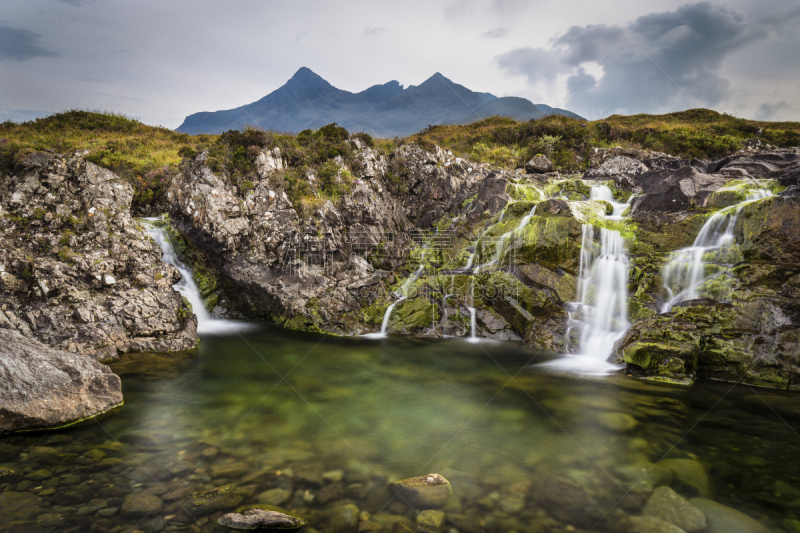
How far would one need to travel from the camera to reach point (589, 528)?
4.85 m

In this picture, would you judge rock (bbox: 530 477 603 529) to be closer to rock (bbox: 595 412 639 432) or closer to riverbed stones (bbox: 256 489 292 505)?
rock (bbox: 595 412 639 432)

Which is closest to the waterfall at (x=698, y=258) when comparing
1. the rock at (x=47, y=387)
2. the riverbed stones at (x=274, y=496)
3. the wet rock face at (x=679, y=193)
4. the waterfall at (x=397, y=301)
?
the wet rock face at (x=679, y=193)

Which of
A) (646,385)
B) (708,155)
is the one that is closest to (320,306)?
(646,385)

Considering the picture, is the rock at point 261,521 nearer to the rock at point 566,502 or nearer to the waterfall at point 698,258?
the rock at point 566,502

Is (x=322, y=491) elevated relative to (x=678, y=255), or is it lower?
lower

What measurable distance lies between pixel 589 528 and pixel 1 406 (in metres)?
9.60

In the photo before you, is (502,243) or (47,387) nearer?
(47,387)

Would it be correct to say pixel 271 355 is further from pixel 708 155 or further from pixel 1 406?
pixel 708 155

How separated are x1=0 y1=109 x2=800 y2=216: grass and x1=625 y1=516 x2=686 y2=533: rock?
574 inches

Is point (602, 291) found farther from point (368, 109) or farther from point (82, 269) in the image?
point (368, 109)

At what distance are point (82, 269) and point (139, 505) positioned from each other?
1022cm

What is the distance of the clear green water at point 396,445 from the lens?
5.18 meters

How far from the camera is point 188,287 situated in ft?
50.1

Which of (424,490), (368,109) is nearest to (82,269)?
(424,490)
